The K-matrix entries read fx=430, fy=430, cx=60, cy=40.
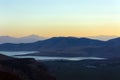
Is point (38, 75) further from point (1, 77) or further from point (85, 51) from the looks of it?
point (85, 51)

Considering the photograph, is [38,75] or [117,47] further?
[117,47]

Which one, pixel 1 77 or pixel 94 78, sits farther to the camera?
pixel 94 78

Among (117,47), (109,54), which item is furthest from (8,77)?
(117,47)

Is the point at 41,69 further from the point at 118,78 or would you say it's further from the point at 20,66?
the point at 118,78

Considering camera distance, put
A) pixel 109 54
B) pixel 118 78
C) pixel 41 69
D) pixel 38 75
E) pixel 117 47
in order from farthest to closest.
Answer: pixel 117 47
pixel 109 54
pixel 118 78
pixel 41 69
pixel 38 75

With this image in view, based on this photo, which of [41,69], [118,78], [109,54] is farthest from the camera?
[109,54]

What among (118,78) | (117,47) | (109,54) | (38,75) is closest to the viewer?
(38,75)

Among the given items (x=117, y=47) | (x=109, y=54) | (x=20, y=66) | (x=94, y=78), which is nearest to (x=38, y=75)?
(x=20, y=66)

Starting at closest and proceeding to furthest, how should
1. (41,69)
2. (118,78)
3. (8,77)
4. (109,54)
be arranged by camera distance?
1. (8,77)
2. (41,69)
3. (118,78)
4. (109,54)
